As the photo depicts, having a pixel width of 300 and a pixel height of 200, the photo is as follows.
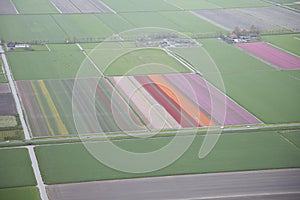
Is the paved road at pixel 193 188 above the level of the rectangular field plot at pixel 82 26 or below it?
below

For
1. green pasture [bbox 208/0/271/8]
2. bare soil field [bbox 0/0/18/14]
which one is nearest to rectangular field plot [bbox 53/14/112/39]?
bare soil field [bbox 0/0/18/14]

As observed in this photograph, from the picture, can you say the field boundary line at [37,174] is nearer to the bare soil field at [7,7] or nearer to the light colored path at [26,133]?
the light colored path at [26,133]

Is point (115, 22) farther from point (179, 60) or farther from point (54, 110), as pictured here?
point (54, 110)

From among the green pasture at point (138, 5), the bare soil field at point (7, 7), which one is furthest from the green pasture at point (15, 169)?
the green pasture at point (138, 5)

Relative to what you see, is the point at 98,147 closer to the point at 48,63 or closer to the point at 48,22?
the point at 48,63

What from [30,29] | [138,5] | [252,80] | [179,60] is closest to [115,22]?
[138,5]
